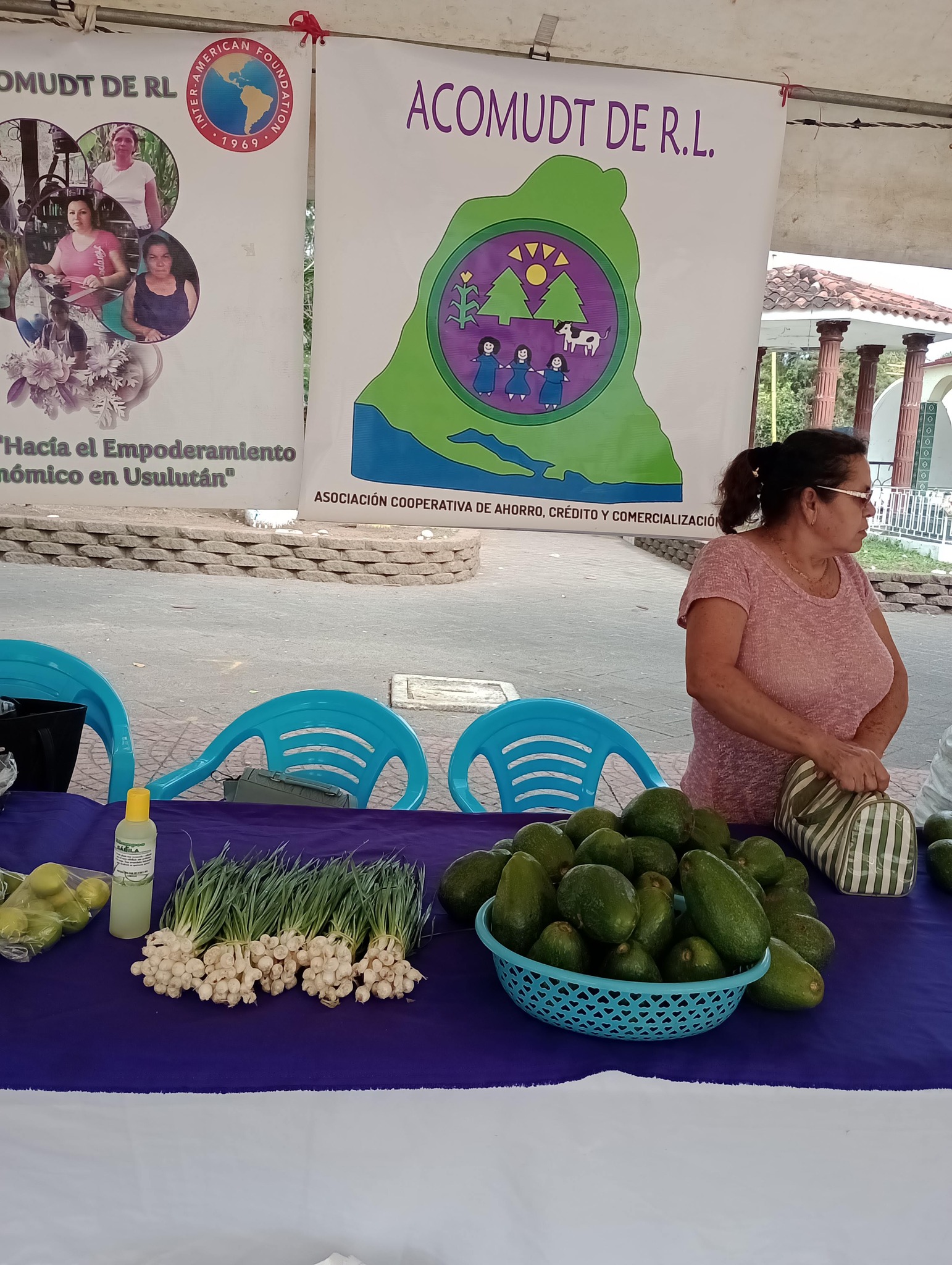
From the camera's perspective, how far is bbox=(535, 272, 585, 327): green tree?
2.76m

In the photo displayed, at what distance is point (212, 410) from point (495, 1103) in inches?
76.7

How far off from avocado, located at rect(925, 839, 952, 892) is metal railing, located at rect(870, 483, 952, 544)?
1220cm

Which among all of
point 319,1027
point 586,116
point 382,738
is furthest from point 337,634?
point 319,1027

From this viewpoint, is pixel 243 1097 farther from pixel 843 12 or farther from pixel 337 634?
pixel 337 634

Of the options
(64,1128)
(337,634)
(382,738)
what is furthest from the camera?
(337,634)

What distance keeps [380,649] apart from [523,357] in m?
5.53

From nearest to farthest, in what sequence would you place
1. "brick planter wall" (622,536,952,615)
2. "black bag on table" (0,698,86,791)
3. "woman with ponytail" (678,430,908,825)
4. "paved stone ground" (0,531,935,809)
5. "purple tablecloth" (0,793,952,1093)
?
"purple tablecloth" (0,793,952,1093) < "black bag on table" (0,698,86,791) < "woman with ponytail" (678,430,908,825) < "paved stone ground" (0,531,935,809) < "brick planter wall" (622,536,952,615)

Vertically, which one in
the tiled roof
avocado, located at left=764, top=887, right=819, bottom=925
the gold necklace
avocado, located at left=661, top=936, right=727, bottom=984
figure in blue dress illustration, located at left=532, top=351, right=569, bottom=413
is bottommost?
avocado, located at left=764, top=887, right=819, bottom=925

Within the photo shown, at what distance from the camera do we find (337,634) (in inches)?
337

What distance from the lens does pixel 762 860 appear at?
68.1 inches

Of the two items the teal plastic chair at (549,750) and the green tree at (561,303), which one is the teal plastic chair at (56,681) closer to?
the teal plastic chair at (549,750)

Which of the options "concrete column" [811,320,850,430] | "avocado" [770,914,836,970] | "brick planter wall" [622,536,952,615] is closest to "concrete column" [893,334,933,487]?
"concrete column" [811,320,850,430]

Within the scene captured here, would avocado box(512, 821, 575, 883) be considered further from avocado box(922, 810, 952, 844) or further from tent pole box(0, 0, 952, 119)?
tent pole box(0, 0, 952, 119)

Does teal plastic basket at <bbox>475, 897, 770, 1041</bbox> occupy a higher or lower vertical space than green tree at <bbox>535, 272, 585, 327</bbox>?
lower
